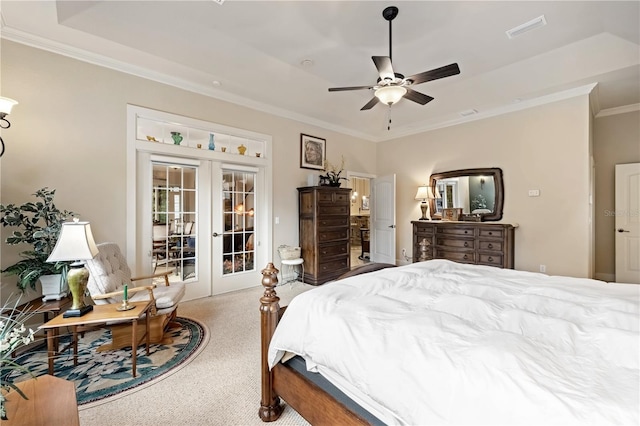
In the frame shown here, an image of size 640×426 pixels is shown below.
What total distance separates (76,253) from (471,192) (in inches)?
221

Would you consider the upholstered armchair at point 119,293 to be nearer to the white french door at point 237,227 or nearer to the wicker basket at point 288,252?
the white french door at point 237,227

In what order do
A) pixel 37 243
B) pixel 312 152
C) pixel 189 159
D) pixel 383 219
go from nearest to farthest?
pixel 37 243
pixel 189 159
pixel 312 152
pixel 383 219

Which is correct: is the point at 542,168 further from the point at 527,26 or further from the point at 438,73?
the point at 438,73

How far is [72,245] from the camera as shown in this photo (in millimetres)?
2082

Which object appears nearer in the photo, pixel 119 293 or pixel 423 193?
pixel 119 293

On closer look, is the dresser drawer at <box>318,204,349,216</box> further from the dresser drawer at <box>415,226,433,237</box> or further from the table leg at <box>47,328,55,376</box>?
the table leg at <box>47,328,55,376</box>

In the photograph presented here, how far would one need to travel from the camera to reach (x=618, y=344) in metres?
1.00

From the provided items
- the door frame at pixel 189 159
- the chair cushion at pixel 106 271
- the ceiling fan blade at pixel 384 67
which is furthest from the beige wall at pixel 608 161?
the chair cushion at pixel 106 271

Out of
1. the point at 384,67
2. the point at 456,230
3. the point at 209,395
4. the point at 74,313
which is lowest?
the point at 209,395

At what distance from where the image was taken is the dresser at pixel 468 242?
14.3 feet

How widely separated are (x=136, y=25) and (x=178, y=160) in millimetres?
1576

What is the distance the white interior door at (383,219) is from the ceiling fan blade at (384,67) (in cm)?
335

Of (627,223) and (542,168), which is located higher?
(542,168)

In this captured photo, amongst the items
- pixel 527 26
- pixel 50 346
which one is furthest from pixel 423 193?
pixel 50 346
